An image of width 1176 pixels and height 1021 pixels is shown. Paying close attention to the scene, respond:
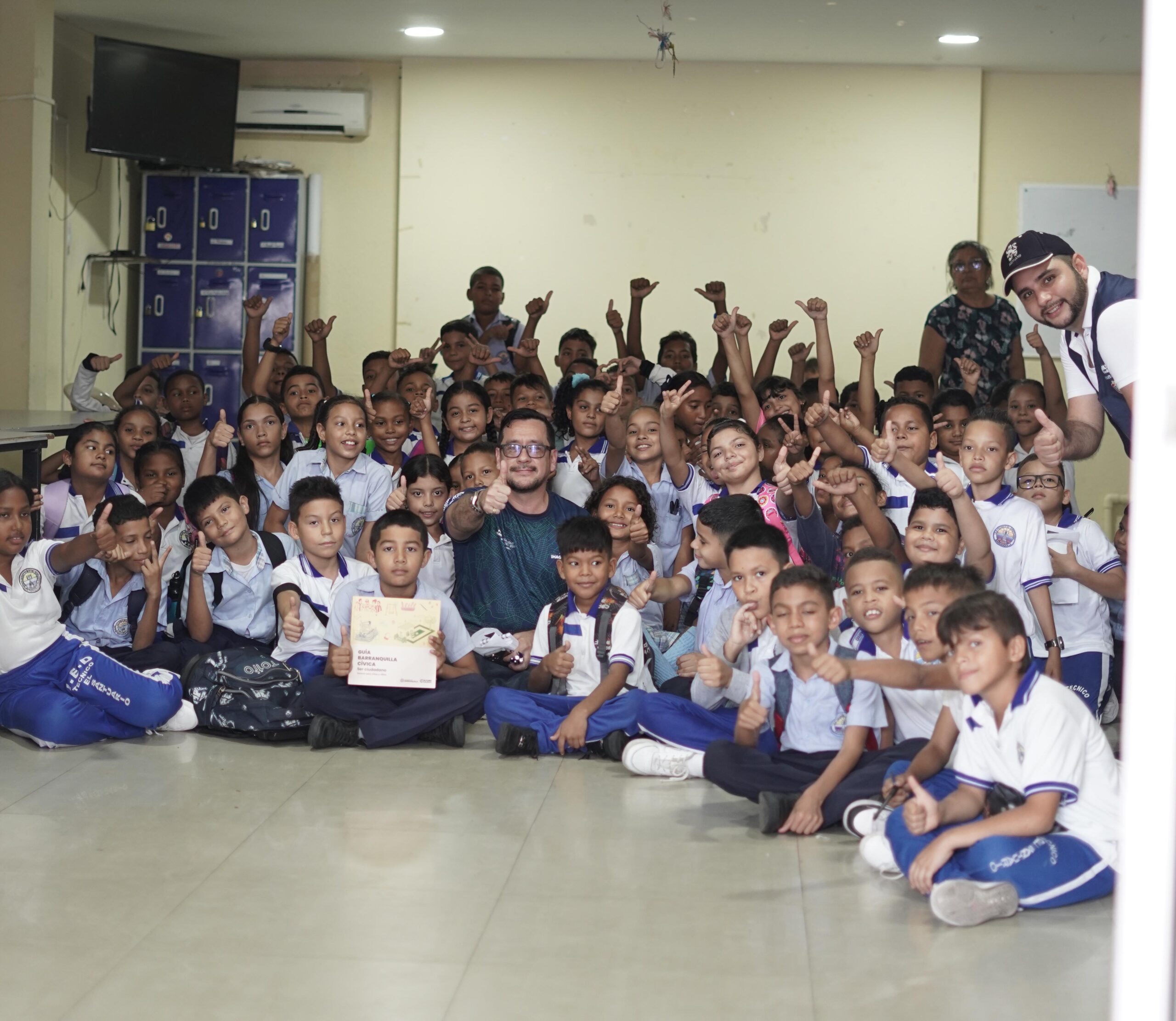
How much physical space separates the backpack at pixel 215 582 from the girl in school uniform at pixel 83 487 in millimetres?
390

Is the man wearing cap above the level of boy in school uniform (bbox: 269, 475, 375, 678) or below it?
above

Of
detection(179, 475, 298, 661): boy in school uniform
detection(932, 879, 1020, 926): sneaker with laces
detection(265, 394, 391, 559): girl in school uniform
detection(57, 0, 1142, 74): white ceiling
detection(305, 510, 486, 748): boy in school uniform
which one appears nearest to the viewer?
detection(932, 879, 1020, 926): sneaker with laces

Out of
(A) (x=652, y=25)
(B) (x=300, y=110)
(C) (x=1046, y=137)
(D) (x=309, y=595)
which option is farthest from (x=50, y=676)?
(C) (x=1046, y=137)

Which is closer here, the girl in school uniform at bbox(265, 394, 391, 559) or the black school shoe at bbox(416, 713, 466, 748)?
the black school shoe at bbox(416, 713, 466, 748)

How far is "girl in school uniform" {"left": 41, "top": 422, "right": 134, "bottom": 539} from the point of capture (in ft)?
15.6

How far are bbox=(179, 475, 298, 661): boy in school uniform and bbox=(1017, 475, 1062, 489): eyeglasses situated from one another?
238 centimetres

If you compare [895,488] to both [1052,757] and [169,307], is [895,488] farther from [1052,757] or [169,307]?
[169,307]

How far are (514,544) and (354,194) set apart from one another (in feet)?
13.8

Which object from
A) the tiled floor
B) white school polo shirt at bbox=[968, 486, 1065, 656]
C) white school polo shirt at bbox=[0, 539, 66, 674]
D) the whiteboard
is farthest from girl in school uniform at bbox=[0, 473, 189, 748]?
the whiteboard

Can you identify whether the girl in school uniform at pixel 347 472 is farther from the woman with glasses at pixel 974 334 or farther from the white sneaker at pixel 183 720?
the woman with glasses at pixel 974 334

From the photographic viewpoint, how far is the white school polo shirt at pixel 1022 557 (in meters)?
3.97

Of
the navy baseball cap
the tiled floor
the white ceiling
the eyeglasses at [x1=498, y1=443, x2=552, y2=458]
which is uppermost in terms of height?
the white ceiling

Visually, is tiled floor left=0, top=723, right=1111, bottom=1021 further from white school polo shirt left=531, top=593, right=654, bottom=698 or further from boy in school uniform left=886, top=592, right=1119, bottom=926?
white school polo shirt left=531, top=593, right=654, bottom=698

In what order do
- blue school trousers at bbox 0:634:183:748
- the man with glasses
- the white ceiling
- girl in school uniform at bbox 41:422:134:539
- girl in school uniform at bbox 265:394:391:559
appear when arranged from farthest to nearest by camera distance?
the white ceiling
girl in school uniform at bbox 265:394:391:559
girl in school uniform at bbox 41:422:134:539
the man with glasses
blue school trousers at bbox 0:634:183:748
